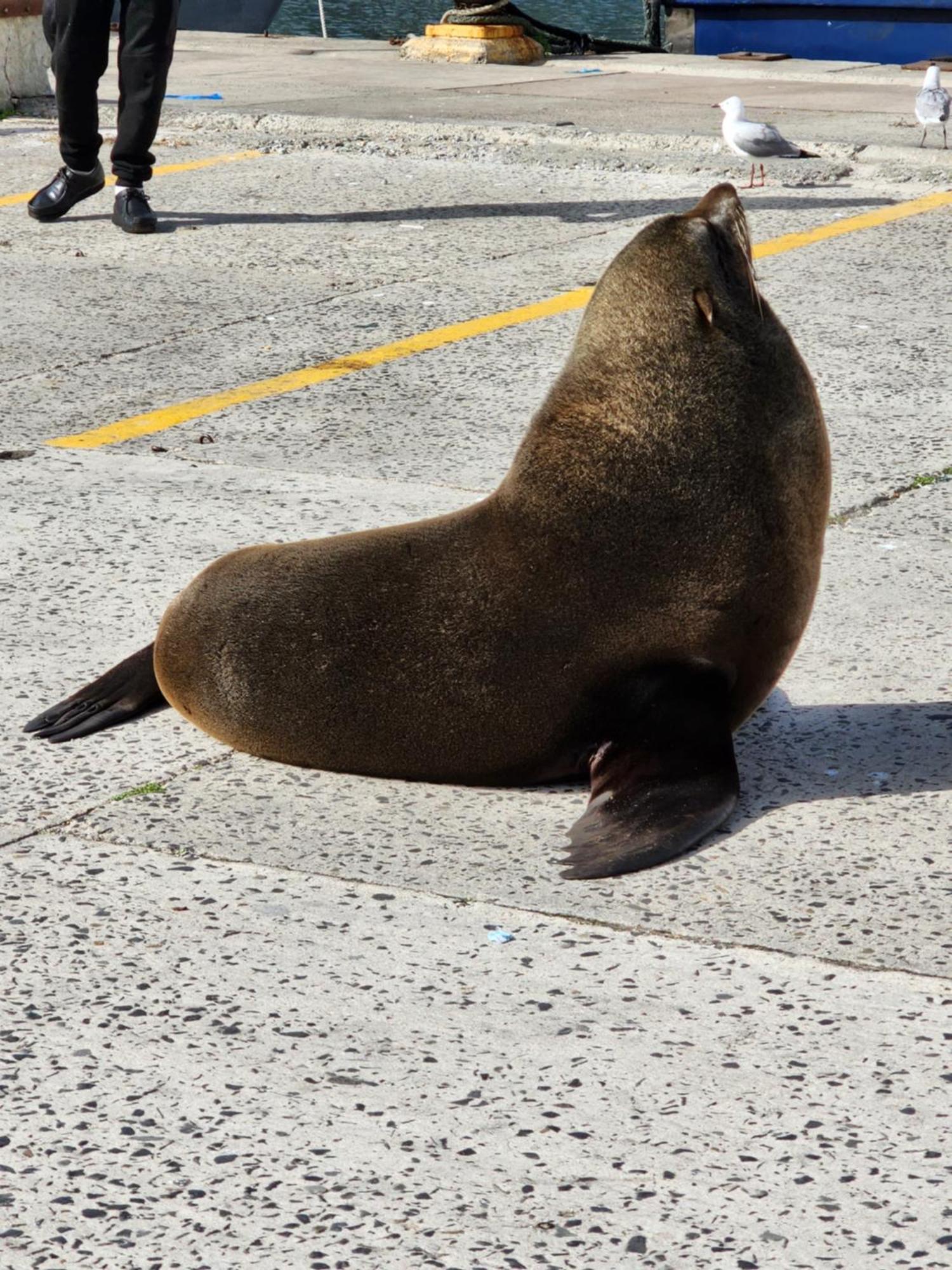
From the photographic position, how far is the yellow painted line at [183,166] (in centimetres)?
1011

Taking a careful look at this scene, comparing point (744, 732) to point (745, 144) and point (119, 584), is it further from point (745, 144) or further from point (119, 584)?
point (745, 144)

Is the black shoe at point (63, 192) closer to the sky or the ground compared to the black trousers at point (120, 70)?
closer to the ground

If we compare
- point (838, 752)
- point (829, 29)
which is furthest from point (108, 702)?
point (829, 29)

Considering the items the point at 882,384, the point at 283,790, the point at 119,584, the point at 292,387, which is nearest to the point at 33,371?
the point at 292,387

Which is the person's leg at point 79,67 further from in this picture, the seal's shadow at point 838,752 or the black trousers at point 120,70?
the seal's shadow at point 838,752

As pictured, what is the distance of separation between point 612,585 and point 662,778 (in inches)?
14.2

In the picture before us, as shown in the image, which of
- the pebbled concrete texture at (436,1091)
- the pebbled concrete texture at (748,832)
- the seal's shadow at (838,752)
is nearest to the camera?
the pebbled concrete texture at (436,1091)

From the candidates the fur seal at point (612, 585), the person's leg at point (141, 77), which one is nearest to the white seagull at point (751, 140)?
the person's leg at point (141, 77)

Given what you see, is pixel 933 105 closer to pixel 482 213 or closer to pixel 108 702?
pixel 482 213

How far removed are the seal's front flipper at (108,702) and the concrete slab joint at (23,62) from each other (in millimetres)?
9756

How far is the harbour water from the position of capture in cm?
2223

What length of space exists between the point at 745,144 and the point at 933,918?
7422 mm

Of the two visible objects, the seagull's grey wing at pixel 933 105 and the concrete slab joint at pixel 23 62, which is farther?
the concrete slab joint at pixel 23 62

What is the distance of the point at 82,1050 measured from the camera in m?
2.81
